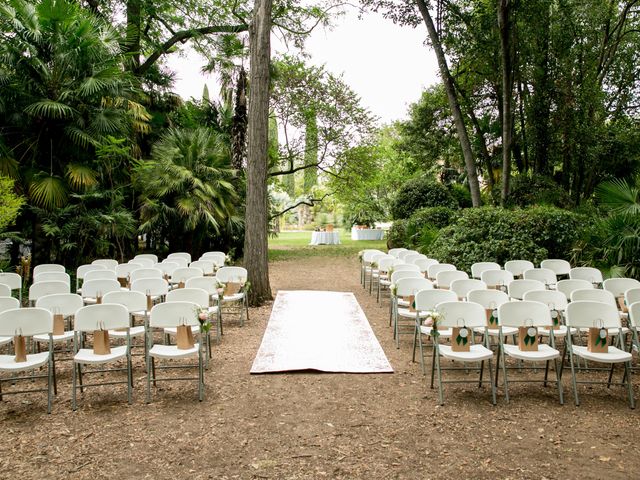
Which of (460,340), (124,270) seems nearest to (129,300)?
(124,270)

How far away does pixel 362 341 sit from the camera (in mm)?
6820

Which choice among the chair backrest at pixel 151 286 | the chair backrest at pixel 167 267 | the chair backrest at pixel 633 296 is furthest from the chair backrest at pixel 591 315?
the chair backrest at pixel 167 267

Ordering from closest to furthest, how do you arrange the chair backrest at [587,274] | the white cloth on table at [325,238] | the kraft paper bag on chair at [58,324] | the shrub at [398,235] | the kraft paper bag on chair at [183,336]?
1. the kraft paper bag on chair at [183,336]
2. the kraft paper bag on chair at [58,324]
3. the chair backrest at [587,274]
4. the shrub at [398,235]
5. the white cloth on table at [325,238]

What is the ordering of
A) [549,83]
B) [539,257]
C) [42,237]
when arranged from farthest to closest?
[549,83] → [42,237] → [539,257]

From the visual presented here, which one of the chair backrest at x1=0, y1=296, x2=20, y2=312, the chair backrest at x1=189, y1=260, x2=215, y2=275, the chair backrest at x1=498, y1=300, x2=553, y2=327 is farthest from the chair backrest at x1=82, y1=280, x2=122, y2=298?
the chair backrest at x1=498, y1=300, x2=553, y2=327

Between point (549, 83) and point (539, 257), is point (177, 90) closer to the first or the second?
point (549, 83)

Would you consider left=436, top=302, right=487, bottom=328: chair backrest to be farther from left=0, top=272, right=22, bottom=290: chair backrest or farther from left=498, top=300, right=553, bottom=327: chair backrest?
left=0, top=272, right=22, bottom=290: chair backrest

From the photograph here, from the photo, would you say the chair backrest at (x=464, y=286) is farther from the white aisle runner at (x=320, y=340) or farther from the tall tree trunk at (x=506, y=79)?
the tall tree trunk at (x=506, y=79)

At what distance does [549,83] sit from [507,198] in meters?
3.60

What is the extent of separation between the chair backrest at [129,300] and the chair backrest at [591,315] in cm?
462

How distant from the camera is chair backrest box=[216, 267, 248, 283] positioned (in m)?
8.04

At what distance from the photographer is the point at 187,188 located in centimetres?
1409

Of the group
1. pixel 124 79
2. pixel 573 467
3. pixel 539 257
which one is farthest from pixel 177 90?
pixel 573 467

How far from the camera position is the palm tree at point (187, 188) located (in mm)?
13617
